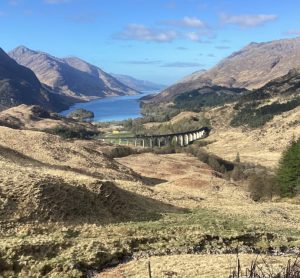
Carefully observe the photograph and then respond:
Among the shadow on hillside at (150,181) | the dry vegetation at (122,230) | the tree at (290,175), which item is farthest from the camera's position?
the shadow on hillside at (150,181)

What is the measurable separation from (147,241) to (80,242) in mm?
5406

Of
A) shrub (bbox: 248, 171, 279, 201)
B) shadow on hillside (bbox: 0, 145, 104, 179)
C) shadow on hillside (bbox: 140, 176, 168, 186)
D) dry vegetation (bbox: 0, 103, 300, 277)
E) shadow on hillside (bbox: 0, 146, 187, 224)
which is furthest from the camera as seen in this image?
shadow on hillside (bbox: 140, 176, 168, 186)

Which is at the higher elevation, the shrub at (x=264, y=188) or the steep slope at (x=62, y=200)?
the steep slope at (x=62, y=200)

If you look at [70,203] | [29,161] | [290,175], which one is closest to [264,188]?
[290,175]


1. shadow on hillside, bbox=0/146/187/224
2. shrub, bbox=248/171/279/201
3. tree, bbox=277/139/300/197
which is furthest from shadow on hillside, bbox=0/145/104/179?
tree, bbox=277/139/300/197

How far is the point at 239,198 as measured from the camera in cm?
7281

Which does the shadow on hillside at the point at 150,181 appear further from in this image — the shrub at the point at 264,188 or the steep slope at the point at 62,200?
the steep slope at the point at 62,200

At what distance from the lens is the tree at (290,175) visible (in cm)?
8500

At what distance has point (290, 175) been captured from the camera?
85.7 m

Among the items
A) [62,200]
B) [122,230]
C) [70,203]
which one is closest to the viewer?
[122,230]

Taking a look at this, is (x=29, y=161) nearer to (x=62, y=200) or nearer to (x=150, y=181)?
(x=150, y=181)

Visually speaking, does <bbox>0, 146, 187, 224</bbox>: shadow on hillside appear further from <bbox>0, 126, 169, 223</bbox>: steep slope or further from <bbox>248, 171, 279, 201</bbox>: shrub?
<bbox>248, 171, 279, 201</bbox>: shrub

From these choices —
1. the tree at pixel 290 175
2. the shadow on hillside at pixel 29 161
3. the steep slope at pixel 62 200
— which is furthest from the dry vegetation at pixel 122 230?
the tree at pixel 290 175

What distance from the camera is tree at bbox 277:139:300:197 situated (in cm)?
8500
